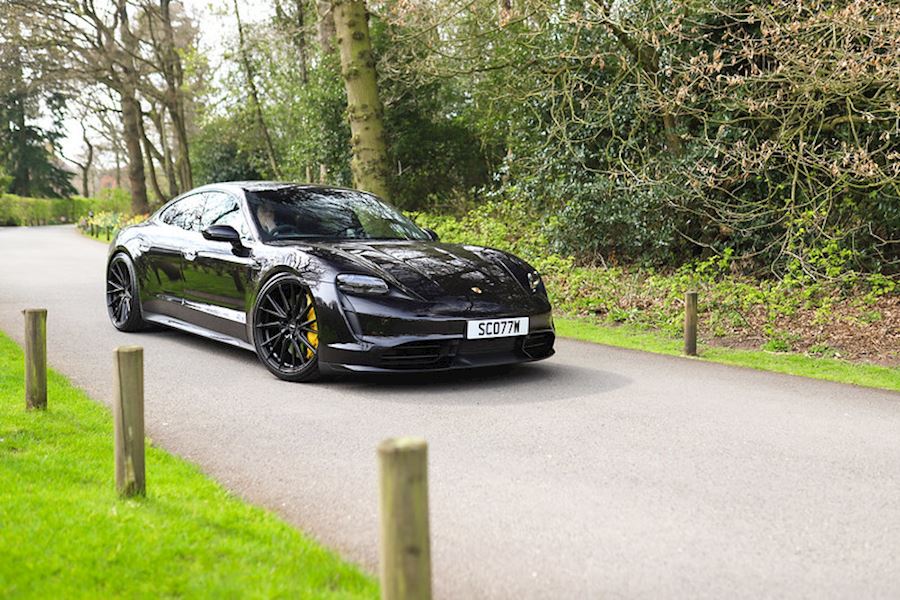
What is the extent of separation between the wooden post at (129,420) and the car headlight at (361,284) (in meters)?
2.50

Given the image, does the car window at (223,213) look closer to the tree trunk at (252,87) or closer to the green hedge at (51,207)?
the tree trunk at (252,87)

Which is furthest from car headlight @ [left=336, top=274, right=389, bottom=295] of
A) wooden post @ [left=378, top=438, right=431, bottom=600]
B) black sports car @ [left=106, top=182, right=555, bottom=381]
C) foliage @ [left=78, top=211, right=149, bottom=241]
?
foliage @ [left=78, top=211, right=149, bottom=241]

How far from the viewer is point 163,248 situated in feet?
27.0

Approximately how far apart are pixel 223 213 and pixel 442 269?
7.84 ft

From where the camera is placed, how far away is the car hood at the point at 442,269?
6230mm

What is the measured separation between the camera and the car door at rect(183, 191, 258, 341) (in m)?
7.08

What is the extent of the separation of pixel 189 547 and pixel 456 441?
2022 mm

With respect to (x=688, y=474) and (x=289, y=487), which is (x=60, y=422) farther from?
(x=688, y=474)

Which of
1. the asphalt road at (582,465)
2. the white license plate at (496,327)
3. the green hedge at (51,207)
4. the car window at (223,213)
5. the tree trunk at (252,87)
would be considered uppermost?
the tree trunk at (252,87)

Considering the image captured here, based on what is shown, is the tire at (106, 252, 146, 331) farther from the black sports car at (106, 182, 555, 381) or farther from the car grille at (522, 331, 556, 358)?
the car grille at (522, 331, 556, 358)

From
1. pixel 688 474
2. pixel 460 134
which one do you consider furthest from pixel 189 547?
pixel 460 134

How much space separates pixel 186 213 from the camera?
8352 millimetres

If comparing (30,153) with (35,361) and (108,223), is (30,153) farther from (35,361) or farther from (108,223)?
(35,361)

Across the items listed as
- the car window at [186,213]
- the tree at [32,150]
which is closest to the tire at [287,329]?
the car window at [186,213]
